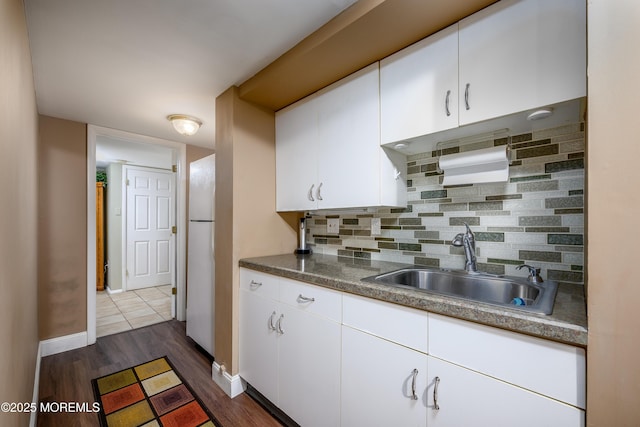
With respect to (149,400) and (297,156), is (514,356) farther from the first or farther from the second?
(149,400)

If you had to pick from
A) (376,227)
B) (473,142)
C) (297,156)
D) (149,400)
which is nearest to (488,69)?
(473,142)

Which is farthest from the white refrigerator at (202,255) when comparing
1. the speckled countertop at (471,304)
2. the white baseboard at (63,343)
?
the speckled countertop at (471,304)

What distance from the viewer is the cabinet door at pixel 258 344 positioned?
164 cm

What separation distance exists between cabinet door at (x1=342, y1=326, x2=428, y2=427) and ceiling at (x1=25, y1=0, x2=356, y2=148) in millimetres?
1540

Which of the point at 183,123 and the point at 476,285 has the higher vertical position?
the point at 183,123

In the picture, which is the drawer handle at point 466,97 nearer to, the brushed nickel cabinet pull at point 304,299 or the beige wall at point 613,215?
the beige wall at point 613,215

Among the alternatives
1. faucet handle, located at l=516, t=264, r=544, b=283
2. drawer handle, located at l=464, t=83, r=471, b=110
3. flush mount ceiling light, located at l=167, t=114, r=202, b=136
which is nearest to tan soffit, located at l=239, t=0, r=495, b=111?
drawer handle, located at l=464, t=83, r=471, b=110

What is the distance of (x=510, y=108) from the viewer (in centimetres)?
108

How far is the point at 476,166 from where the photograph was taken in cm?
135

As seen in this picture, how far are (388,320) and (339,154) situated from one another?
102cm

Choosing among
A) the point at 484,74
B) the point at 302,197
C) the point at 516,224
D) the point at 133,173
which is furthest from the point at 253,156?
the point at 133,173

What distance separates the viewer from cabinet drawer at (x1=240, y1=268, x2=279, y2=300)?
5.40ft

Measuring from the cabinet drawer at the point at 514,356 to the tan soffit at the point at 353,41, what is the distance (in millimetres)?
1263

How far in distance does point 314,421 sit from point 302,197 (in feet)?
4.34
